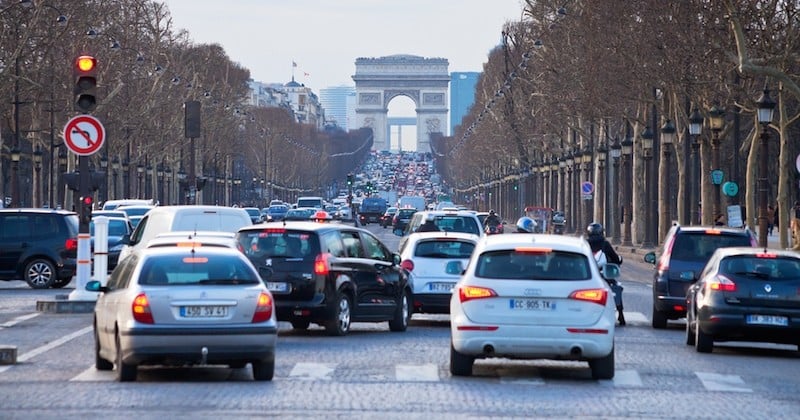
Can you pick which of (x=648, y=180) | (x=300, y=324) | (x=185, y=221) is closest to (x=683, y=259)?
(x=300, y=324)

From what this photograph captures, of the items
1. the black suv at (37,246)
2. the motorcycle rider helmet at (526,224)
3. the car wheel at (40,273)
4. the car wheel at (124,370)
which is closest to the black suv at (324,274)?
the motorcycle rider helmet at (526,224)

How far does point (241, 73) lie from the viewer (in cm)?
13800

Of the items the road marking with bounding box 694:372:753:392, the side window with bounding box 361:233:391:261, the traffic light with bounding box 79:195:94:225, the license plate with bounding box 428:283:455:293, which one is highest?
the traffic light with bounding box 79:195:94:225

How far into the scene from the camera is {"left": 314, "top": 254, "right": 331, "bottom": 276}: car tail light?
2312 cm

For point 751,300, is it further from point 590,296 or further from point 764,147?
point 764,147

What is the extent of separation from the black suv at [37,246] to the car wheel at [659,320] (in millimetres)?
14483

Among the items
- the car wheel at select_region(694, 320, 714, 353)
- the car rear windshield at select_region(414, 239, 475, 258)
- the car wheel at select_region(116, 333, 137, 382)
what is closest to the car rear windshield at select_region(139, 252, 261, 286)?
the car wheel at select_region(116, 333, 137, 382)

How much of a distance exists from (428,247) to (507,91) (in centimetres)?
7853

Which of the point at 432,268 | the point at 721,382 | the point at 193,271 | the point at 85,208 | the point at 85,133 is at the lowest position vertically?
the point at 721,382

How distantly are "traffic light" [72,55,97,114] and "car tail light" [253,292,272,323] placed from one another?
10.5 m

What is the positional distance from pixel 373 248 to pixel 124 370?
325 inches

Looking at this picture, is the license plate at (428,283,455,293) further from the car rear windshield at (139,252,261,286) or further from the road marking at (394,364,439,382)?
the car rear windshield at (139,252,261,286)

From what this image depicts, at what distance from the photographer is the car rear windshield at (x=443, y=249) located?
1077 inches

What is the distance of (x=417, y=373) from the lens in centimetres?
1847
